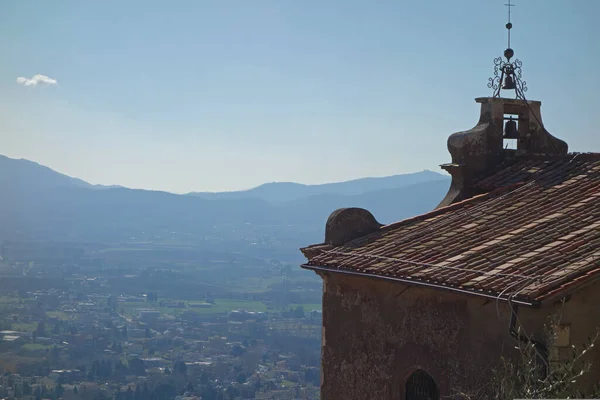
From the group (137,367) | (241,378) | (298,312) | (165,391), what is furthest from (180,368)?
(298,312)

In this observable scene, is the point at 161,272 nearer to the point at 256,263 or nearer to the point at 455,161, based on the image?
the point at 256,263

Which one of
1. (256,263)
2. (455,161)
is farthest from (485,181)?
(256,263)

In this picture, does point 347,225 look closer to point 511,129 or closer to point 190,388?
point 511,129

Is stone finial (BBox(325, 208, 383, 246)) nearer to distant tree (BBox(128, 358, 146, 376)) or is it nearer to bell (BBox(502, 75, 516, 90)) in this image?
bell (BBox(502, 75, 516, 90))

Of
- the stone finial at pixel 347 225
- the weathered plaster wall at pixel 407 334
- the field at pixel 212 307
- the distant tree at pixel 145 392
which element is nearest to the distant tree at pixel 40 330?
the field at pixel 212 307

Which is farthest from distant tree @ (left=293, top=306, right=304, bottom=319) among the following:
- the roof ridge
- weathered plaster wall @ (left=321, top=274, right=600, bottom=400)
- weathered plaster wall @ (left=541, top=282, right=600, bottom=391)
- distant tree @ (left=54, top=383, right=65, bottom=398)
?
weathered plaster wall @ (left=541, top=282, right=600, bottom=391)

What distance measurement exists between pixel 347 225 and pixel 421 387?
2396 mm

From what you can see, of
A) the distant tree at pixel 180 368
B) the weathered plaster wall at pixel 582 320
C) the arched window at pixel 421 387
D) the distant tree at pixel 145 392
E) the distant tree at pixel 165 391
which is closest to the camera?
the weathered plaster wall at pixel 582 320

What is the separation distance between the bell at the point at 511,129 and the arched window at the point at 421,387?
4.72 metres

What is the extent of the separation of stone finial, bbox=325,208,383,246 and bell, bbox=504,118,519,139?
116 inches

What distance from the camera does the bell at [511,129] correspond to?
1351 centimetres

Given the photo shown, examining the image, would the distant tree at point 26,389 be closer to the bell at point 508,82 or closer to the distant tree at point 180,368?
the distant tree at point 180,368

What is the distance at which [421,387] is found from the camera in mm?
9906

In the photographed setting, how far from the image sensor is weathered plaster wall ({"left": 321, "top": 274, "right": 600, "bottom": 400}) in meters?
8.73
